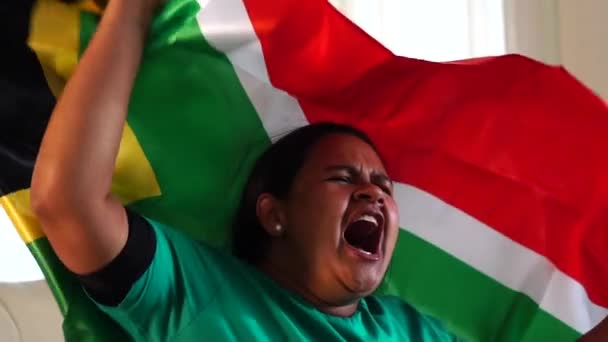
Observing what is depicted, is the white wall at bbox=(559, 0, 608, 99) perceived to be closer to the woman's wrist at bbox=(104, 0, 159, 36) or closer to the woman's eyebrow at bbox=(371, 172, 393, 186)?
the woman's eyebrow at bbox=(371, 172, 393, 186)

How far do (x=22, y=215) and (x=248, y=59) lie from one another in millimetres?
316

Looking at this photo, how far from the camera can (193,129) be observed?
1042mm

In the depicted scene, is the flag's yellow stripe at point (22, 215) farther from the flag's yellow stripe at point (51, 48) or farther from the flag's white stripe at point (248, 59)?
the flag's white stripe at point (248, 59)

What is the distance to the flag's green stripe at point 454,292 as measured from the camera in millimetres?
1182

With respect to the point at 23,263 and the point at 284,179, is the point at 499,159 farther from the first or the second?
the point at 23,263

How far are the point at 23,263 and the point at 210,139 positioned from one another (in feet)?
1.00

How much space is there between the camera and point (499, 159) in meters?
1.13

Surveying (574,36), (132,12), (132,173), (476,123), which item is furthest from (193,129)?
(574,36)

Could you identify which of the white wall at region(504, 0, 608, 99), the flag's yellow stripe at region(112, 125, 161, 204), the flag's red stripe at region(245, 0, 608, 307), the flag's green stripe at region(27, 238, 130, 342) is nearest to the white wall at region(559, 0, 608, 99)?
the white wall at region(504, 0, 608, 99)

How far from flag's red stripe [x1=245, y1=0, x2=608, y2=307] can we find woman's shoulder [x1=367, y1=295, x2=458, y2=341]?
0.15 metres

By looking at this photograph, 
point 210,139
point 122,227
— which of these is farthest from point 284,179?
point 122,227

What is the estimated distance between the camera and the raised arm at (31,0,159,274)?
30.7 inches

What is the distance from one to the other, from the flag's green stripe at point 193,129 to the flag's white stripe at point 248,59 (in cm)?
1

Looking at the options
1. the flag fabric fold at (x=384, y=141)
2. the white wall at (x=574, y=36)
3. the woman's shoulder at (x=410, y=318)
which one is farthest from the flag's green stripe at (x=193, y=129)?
the white wall at (x=574, y=36)
